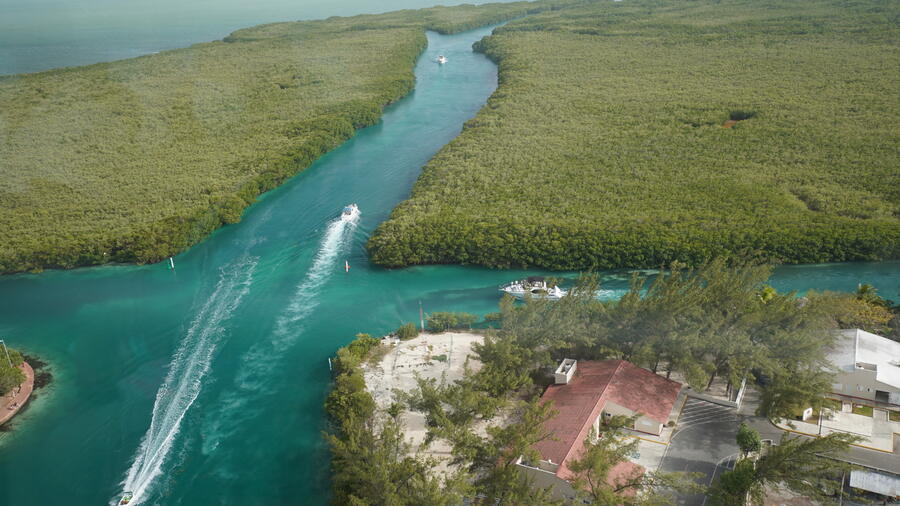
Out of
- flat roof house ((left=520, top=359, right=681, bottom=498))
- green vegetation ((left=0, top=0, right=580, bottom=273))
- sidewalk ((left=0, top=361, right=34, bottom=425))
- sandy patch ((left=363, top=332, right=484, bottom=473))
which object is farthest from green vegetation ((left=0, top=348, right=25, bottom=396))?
flat roof house ((left=520, top=359, right=681, bottom=498))

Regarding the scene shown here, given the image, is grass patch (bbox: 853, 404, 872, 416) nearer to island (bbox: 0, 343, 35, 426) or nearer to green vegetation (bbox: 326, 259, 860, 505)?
green vegetation (bbox: 326, 259, 860, 505)

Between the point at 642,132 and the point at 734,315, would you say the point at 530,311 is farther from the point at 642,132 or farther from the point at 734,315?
the point at 642,132

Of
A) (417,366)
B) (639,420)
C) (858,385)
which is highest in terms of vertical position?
(417,366)

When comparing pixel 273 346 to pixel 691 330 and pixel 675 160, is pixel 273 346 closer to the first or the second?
pixel 691 330

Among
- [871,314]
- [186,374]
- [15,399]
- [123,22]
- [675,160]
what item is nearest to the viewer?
[15,399]

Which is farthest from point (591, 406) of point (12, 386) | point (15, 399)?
point (12, 386)

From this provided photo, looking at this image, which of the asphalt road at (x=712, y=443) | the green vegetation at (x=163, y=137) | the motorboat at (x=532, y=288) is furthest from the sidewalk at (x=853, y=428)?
the green vegetation at (x=163, y=137)
